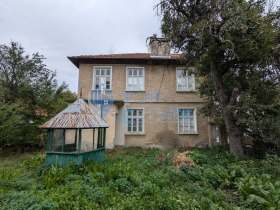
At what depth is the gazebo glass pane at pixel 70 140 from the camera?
7.66 metres

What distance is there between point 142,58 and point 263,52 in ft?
24.5

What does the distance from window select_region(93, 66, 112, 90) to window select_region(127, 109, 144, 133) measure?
8.59ft

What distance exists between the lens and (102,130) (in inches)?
366

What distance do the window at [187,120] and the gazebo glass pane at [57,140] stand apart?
27.9 ft

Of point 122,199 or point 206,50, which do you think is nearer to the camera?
point 122,199

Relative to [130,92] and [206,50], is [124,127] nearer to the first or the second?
[130,92]

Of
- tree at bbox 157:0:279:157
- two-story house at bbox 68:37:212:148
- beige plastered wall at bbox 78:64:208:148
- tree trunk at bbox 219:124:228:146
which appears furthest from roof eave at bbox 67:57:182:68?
tree trunk at bbox 219:124:228:146

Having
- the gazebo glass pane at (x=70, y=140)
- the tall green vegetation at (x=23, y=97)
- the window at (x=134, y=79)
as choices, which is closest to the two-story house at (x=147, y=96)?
the window at (x=134, y=79)

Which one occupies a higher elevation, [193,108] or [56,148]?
[193,108]

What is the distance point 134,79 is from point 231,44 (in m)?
7.32

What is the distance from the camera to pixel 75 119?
7617mm

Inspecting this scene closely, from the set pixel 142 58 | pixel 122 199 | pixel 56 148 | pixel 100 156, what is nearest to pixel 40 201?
pixel 122 199

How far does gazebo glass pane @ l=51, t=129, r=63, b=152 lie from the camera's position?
7488 mm

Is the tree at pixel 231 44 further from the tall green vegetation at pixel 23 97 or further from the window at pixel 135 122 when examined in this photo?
the tall green vegetation at pixel 23 97
